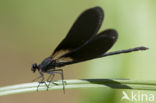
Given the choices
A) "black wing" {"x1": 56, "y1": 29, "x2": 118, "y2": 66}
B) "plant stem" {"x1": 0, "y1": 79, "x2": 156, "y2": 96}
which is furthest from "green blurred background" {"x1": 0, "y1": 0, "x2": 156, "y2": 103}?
"plant stem" {"x1": 0, "y1": 79, "x2": 156, "y2": 96}

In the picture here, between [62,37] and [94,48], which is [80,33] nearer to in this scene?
[94,48]

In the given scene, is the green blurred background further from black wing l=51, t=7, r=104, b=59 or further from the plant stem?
the plant stem

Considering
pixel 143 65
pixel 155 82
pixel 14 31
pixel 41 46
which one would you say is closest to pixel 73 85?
pixel 155 82

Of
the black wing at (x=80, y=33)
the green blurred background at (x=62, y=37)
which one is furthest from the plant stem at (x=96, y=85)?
the black wing at (x=80, y=33)

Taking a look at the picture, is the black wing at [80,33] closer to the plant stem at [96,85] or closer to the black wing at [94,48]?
the black wing at [94,48]

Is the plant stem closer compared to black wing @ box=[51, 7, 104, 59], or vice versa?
the plant stem

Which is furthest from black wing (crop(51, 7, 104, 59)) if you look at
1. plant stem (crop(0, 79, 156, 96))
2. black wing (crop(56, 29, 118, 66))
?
plant stem (crop(0, 79, 156, 96))

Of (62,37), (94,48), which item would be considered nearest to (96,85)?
(94,48)

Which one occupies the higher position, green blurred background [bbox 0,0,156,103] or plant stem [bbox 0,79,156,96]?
green blurred background [bbox 0,0,156,103]
